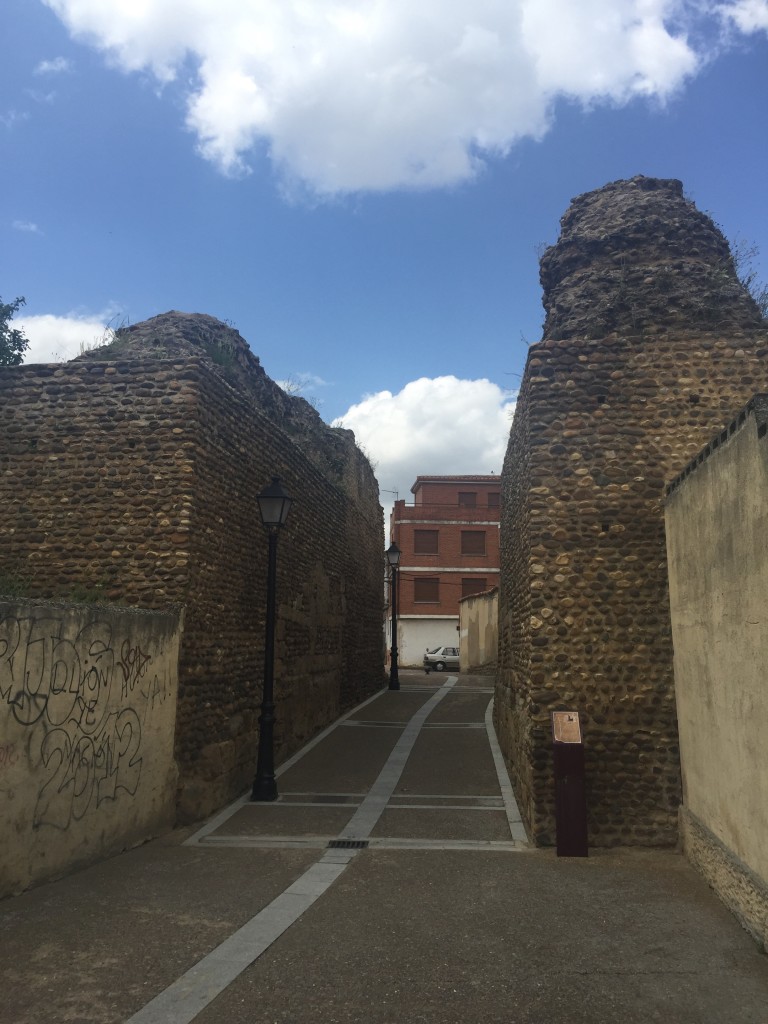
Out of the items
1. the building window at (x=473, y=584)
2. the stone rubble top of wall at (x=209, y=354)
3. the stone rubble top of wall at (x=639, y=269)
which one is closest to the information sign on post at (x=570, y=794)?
the stone rubble top of wall at (x=639, y=269)

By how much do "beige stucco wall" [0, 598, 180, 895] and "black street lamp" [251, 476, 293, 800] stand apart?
5.17 feet

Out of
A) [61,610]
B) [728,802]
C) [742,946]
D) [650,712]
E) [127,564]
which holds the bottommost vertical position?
[742,946]

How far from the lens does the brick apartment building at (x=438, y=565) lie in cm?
4191

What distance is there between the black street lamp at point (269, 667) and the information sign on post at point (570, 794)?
3763 mm

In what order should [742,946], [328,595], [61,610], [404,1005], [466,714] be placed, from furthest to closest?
[466,714] → [328,595] → [61,610] → [742,946] → [404,1005]

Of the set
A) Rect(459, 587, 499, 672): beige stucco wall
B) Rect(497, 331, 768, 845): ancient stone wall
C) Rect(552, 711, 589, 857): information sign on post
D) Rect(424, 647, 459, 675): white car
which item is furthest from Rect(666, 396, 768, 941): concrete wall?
Rect(424, 647, 459, 675): white car

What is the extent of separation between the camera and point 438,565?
140 feet

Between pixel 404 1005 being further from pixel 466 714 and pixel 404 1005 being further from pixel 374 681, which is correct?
pixel 374 681

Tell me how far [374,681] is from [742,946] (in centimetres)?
1558

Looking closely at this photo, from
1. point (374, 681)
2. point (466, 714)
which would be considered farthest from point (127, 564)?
point (374, 681)

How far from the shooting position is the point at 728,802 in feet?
17.9

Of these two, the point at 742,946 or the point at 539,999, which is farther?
the point at 742,946

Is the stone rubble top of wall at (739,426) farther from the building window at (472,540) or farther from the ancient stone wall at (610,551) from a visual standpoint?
the building window at (472,540)

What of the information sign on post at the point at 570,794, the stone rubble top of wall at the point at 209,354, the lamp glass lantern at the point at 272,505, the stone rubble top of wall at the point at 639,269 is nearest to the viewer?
the information sign on post at the point at 570,794
